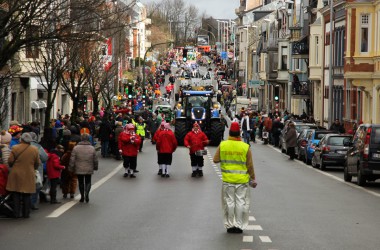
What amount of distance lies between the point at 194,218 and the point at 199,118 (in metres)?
32.4

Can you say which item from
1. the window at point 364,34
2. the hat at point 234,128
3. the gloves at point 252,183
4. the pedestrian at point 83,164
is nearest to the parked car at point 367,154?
the pedestrian at point 83,164

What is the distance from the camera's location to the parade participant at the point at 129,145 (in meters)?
29.4

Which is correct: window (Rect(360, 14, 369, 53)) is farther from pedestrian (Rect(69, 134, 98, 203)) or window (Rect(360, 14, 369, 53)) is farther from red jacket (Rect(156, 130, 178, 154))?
pedestrian (Rect(69, 134, 98, 203))

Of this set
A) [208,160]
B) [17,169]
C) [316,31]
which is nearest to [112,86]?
[316,31]

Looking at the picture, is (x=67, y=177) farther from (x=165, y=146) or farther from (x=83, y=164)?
(x=165, y=146)

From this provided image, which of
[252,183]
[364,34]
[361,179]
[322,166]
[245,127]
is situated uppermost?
[364,34]

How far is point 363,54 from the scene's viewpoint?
5000cm

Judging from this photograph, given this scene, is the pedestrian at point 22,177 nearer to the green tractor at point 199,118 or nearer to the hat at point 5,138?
the hat at point 5,138

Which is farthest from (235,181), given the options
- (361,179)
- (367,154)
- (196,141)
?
(196,141)

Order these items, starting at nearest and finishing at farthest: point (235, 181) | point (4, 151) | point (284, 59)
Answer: point (235, 181) < point (4, 151) < point (284, 59)

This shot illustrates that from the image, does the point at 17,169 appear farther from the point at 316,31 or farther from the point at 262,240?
the point at 316,31

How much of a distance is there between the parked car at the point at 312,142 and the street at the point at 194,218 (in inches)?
357

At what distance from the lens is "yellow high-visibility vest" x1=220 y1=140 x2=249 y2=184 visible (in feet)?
53.6

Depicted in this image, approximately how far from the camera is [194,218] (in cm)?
1834
